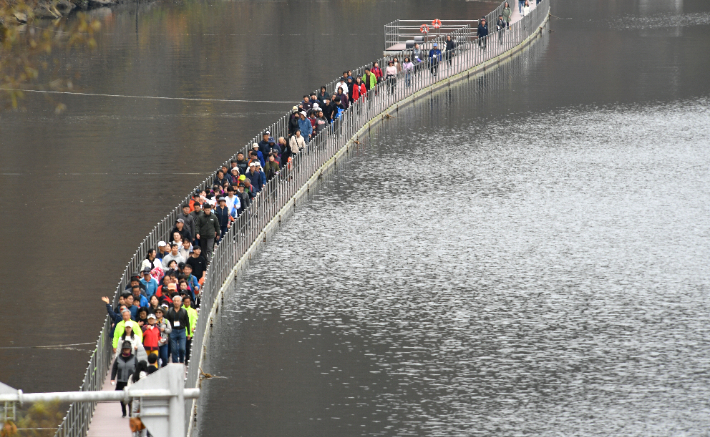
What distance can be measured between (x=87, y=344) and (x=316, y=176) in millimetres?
14932

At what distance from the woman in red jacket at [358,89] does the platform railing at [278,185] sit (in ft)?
0.69

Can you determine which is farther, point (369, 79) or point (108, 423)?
point (369, 79)

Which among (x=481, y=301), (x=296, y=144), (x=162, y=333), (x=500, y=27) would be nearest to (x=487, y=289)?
(x=481, y=301)

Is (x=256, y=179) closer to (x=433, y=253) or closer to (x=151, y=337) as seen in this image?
(x=433, y=253)

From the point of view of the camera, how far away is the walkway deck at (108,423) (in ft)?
53.1

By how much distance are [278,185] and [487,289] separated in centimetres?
788

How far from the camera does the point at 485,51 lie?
58625 mm

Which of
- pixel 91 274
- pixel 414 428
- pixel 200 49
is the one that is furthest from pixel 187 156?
pixel 200 49

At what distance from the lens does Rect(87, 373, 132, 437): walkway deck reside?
16.2 metres

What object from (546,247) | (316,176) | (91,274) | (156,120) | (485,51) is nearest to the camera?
(91,274)

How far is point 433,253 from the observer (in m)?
28.9

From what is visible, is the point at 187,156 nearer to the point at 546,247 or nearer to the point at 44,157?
the point at 44,157

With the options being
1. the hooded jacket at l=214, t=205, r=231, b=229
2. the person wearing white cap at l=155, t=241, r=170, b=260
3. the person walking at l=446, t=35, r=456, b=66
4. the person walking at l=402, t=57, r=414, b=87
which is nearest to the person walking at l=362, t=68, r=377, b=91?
the person walking at l=402, t=57, r=414, b=87

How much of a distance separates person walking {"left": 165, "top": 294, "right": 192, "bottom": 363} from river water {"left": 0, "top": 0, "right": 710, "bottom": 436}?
1106 millimetres
